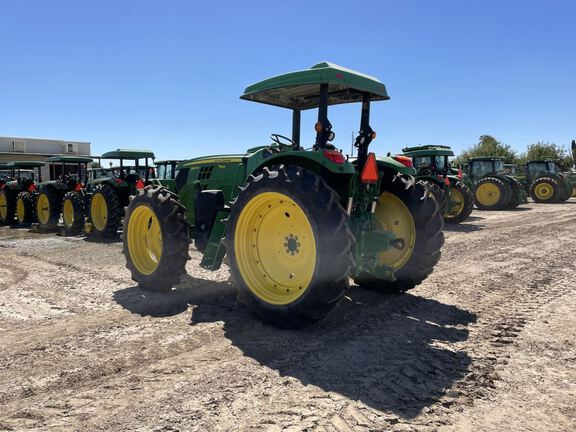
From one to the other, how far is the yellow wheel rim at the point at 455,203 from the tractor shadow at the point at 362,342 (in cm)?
862

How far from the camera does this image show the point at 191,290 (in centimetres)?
552

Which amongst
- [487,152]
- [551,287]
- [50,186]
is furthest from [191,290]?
[487,152]

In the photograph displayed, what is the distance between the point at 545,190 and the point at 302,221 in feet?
73.5

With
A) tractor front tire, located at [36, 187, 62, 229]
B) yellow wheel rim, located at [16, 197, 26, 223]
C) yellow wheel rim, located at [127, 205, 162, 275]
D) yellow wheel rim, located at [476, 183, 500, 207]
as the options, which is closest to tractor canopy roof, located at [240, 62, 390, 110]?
yellow wheel rim, located at [127, 205, 162, 275]

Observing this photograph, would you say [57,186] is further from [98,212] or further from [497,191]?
[497,191]

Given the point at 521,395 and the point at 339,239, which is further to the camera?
the point at 339,239

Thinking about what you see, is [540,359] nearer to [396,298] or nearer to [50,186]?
[396,298]

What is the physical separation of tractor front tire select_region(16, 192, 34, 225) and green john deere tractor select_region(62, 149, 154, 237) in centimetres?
326

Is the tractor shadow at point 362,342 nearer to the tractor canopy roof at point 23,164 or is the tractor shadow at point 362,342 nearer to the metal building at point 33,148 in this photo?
the tractor canopy roof at point 23,164

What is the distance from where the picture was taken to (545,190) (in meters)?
22.5

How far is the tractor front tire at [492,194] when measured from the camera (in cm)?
1841

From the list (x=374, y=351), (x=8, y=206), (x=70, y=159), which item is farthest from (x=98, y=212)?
(x=374, y=351)

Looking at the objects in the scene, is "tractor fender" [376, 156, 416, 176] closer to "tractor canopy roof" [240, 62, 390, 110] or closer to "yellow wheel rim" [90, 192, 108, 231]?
"tractor canopy roof" [240, 62, 390, 110]

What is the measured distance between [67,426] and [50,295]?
330cm
